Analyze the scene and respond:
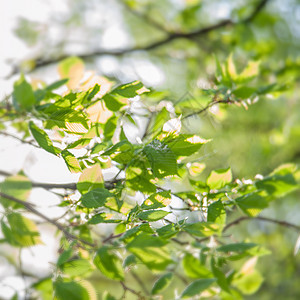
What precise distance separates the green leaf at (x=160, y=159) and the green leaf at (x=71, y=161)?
0.10 m

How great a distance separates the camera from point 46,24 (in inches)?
91.8

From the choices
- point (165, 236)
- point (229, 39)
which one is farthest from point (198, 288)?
point (229, 39)

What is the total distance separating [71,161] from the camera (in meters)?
0.48

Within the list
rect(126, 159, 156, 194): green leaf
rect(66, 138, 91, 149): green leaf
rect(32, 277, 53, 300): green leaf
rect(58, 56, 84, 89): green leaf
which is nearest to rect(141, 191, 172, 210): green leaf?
rect(126, 159, 156, 194): green leaf

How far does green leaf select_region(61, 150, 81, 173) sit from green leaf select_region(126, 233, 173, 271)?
0.48ft

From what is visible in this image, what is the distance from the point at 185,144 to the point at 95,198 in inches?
5.6

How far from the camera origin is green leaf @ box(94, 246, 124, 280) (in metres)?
0.43

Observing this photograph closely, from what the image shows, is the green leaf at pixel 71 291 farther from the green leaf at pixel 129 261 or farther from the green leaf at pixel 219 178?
the green leaf at pixel 219 178

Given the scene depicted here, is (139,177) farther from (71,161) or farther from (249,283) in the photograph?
(249,283)

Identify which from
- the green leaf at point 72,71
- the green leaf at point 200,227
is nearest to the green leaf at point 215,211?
the green leaf at point 200,227

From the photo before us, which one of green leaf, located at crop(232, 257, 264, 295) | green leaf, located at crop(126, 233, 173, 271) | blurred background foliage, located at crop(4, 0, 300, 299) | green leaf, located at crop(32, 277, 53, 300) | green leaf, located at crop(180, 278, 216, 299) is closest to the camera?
green leaf, located at crop(126, 233, 173, 271)

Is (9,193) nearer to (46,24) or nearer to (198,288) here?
(198,288)

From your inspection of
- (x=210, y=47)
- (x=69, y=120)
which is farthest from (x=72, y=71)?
(x=210, y=47)

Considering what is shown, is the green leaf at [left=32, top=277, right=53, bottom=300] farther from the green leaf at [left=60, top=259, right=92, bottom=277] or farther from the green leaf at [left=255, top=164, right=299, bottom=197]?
the green leaf at [left=255, top=164, right=299, bottom=197]
